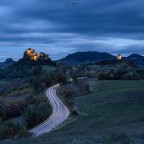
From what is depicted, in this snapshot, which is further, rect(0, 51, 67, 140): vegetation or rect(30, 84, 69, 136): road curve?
rect(30, 84, 69, 136): road curve

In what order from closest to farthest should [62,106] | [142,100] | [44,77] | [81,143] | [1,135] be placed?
[81,143]
[1,135]
[142,100]
[62,106]
[44,77]

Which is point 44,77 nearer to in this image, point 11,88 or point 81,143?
point 11,88

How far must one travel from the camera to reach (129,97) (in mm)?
85688

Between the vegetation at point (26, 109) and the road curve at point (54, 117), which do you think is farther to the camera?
the road curve at point (54, 117)

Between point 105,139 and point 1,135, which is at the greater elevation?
point 105,139

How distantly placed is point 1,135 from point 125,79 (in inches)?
3616

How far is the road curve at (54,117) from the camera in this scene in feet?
209

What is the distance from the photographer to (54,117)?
261 feet

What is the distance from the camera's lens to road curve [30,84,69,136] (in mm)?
63644

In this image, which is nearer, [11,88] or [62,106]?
[62,106]

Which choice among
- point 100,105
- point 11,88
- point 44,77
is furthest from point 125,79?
point 100,105

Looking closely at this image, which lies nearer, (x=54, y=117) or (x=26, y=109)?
(x=54, y=117)

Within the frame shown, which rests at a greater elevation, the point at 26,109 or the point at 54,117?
the point at 26,109

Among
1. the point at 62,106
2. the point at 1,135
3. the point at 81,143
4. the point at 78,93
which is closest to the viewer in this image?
the point at 81,143
